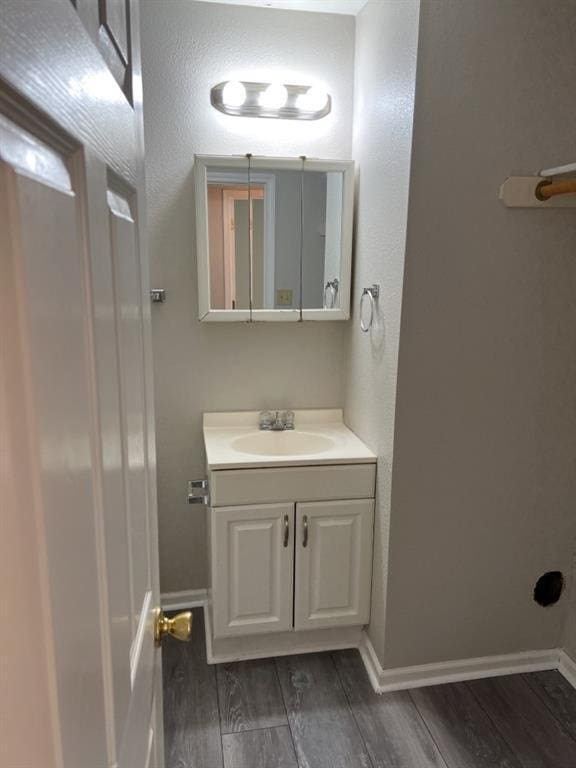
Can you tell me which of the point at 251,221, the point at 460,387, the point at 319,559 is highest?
the point at 251,221

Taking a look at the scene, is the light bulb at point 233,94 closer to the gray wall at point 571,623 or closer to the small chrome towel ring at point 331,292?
the small chrome towel ring at point 331,292

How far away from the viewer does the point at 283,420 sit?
7.55 ft

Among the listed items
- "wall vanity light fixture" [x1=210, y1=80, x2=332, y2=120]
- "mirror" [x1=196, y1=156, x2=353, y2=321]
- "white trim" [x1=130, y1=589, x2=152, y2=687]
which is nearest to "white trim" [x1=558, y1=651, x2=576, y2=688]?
"mirror" [x1=196, y1=156, x2=353, y2=321]

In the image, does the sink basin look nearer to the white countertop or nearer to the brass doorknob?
the white countertop

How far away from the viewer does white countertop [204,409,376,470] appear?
1.91 metres

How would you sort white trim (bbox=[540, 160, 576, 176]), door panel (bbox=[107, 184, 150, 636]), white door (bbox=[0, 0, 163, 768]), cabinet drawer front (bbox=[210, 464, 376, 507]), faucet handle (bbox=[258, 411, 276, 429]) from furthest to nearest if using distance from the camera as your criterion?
faucet handle (bbox=[258, 411, 276, 429]) → cabinet drawer front (bbox=[210, 464, 376, 507]) → white trim (bbox=[540, 160, 576, 176]) → door panel (bbox=[107, 184, 150, 636]) → white door (bbox=[0, 0, 163, 768])

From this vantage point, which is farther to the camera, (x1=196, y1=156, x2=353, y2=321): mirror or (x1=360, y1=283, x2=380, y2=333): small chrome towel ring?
(x1=196, y1=156, x2=353, y2=321): mirror

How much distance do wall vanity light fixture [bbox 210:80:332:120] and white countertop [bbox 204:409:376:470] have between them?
47.6 inches

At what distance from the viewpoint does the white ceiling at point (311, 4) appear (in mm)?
1972

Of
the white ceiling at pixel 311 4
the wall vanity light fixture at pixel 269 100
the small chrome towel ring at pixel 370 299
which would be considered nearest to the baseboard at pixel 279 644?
the small chrome towel ring at pixel 370 299

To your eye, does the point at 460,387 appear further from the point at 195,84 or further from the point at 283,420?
the point at 195,84

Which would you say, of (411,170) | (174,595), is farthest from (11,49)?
(174,595)

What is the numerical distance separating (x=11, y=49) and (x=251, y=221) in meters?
1.88

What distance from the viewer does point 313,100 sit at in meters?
2.07
